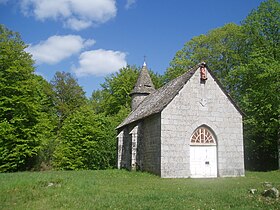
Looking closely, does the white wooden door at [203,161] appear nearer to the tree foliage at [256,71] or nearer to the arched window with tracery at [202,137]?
the arched window with tracery at [202,137]

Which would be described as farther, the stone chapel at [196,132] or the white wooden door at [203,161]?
the white wooden door at [203,161]

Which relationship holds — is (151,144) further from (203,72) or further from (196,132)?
(203,72)

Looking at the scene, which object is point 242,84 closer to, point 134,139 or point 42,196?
point 134,139

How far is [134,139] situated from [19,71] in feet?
44.3

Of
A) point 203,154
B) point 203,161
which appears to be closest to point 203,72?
point 203,154

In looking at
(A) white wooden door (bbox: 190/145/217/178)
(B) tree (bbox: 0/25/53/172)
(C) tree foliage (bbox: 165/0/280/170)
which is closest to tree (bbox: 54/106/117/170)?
(B) tree (bbox: 0/25/53/172)

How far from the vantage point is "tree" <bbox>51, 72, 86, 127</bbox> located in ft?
152

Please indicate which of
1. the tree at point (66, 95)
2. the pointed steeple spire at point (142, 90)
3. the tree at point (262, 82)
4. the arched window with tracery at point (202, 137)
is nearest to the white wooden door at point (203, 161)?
the arched window with tracery at point (202, 137)

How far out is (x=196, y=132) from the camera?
21.0 metres

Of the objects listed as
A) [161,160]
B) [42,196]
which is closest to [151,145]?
[161,160]

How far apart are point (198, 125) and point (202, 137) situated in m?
0.95

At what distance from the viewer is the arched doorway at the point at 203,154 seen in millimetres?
20508

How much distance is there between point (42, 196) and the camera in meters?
11.8

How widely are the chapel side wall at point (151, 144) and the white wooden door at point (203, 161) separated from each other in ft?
7.76
